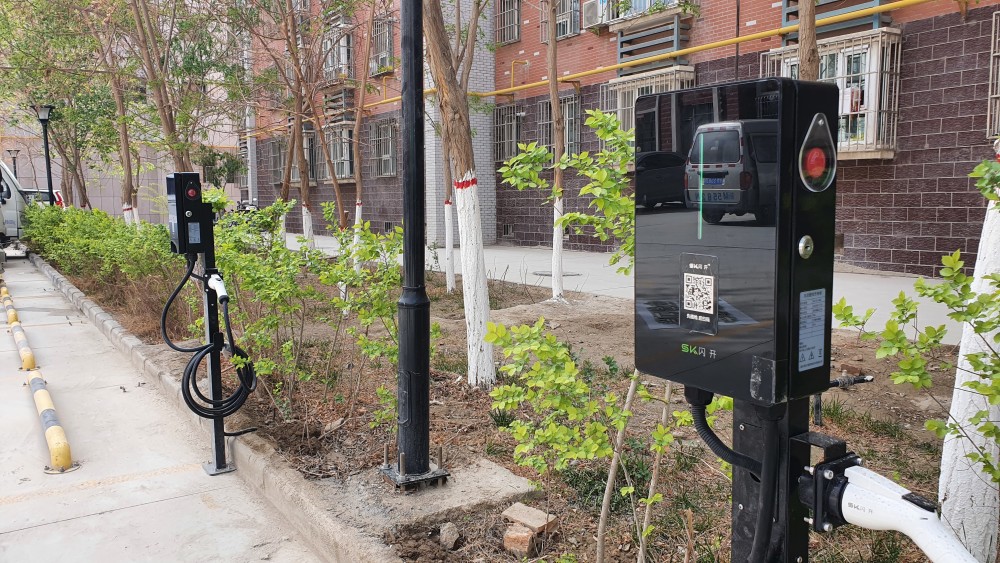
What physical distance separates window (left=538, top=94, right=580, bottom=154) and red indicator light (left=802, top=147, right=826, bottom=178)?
16.2 m

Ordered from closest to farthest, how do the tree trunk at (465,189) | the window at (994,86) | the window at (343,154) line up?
the tree trunk at (465,189), the window at (994,86), the window at (343,154)

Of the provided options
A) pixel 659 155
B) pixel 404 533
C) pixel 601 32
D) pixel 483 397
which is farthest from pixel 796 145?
pixel 601 32

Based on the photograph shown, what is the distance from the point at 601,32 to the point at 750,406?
1674 centimetres

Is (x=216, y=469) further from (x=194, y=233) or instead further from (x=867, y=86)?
(x=867, y=86)

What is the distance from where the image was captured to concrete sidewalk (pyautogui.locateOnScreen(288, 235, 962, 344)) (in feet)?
28.7

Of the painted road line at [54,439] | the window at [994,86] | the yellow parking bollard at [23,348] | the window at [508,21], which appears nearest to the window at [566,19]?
the window at [508,21]

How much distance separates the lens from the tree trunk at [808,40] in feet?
15.9

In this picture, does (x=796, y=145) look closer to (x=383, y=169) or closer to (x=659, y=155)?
(x=659, y=155)

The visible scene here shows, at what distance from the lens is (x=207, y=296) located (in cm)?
463

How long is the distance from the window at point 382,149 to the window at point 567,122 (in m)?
5.02

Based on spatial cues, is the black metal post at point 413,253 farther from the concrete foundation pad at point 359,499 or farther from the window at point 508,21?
the window at point 508,21

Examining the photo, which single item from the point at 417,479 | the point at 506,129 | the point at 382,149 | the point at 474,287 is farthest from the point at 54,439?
the point at 382,149

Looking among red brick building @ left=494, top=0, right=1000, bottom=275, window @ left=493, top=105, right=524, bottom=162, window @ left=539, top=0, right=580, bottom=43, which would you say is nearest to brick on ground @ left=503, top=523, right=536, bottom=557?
red brick building @ left=494, top=0, right=1000, bottom=275

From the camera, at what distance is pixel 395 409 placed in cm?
448
